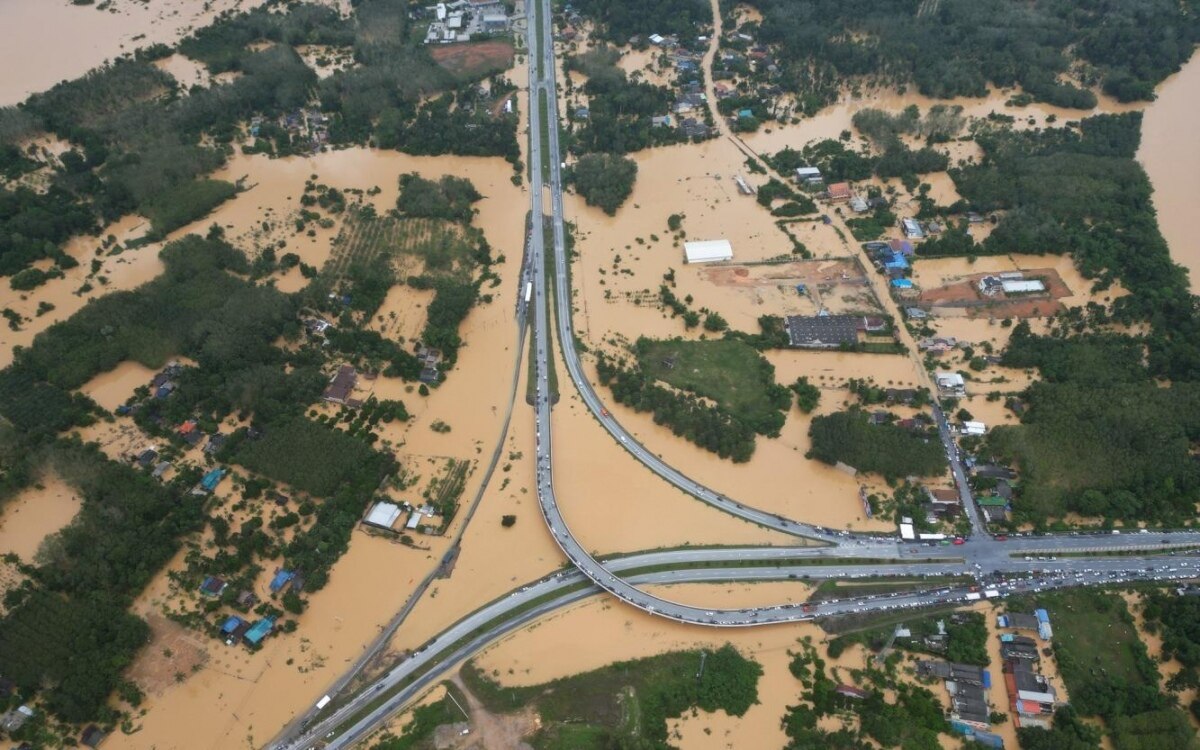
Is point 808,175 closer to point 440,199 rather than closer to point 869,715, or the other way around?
point 440,199

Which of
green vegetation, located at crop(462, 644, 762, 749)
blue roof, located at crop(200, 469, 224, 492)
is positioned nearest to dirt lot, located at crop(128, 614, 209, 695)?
blue roof, located at crop(200, 469, 224, 492)

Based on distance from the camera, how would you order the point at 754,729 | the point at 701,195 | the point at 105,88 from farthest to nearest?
the point at 105,88 → the point at 701,195 → the point at 754,729

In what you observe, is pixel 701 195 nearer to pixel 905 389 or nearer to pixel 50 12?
pixel 905 389

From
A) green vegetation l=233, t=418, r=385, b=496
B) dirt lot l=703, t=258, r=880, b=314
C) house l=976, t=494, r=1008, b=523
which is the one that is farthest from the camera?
dirt lot l=703, t=258, r=880, b=314

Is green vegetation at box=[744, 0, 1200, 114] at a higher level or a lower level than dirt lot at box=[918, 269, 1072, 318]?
higher

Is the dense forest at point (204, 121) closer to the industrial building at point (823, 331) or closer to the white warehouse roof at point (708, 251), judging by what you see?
the white warehouse roof at point (708, 251)

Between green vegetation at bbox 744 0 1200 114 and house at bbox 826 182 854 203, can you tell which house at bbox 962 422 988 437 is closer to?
house at bbox 826 182 854 203

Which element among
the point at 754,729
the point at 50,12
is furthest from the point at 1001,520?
the point at 50,12
